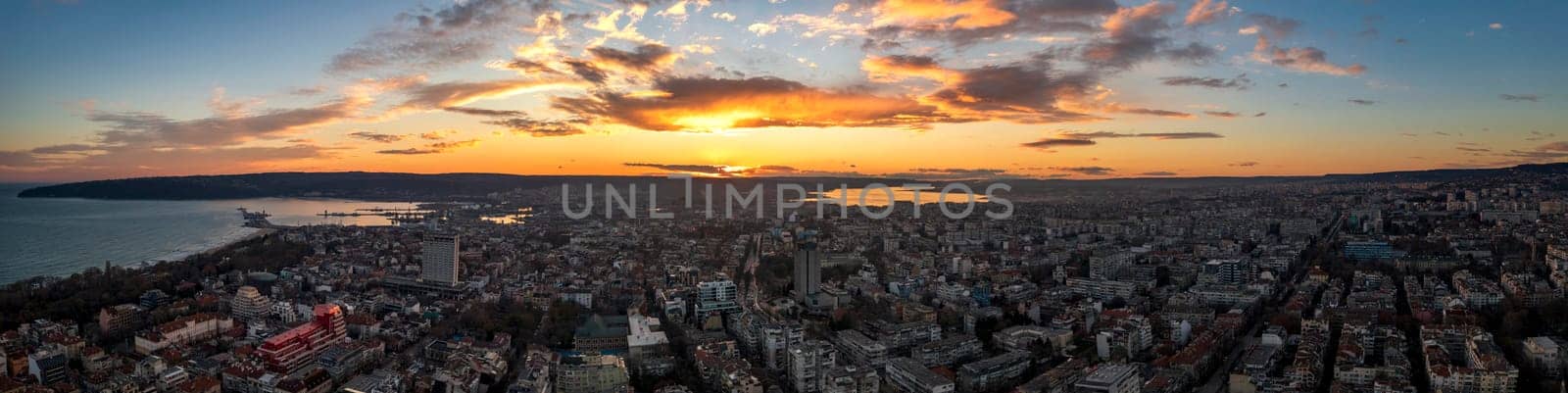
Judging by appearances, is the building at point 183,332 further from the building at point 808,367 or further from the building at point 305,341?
the building at point 808,367

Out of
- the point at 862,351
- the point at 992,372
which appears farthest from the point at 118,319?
the point at 992,372

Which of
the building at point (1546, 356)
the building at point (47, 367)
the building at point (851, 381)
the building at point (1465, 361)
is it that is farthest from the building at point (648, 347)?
the building at point (1546, 356)

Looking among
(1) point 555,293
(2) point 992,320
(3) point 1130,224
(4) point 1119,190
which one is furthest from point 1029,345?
(4) point 1119,190

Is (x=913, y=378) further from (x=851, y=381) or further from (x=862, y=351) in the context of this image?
(x=862, y=351)

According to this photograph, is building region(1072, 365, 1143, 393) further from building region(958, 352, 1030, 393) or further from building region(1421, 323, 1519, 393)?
building region(1421, 323, 1519, 393)

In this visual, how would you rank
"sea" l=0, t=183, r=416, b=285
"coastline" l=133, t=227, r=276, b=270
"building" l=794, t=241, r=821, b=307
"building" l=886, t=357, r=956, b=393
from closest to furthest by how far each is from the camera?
"building" l=886, t=357, r=956, b=393
"building" l=794, t=241, r=821, b=307
"coastline" l=133, t=227, r=276, b=270
"sea" l=0, t=183, r=416, b=285

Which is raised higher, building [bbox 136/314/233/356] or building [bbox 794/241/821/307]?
building [bbox 794/241/821/307]

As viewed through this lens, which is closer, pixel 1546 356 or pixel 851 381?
pixel 851 381

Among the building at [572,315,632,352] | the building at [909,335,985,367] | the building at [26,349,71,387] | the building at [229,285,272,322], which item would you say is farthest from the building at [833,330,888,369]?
the building at [229,285,272,322]
